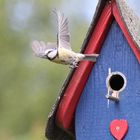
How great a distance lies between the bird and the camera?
3361mm

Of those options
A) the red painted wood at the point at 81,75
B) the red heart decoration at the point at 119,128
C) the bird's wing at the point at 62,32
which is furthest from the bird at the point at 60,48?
the red heart decoration at the point at 119,128

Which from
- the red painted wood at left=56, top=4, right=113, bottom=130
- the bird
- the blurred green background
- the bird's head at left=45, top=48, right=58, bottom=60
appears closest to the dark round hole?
the red painted wood at left=56, top=4, right=113, bottom=130

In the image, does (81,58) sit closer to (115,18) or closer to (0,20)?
(115,18)

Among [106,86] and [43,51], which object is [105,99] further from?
[43,51]

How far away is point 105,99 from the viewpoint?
3.70m

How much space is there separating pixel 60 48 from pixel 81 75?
1.18ft

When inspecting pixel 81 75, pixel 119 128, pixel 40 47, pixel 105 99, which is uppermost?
pixel 40 47

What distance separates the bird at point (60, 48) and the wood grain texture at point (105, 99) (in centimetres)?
30

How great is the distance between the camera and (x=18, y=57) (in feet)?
41.3

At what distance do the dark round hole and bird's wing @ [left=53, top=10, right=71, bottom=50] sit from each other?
0.38 metres

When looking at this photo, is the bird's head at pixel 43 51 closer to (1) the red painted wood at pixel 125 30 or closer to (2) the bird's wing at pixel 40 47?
(2) the bird's wing at pixel 40 47

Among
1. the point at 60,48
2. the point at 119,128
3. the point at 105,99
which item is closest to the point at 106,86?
the point at 105,99

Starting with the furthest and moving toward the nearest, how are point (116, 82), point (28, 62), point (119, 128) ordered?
point (28, 62)
point (116, 82)
point (119, 128)

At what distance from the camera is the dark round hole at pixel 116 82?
12.1 ft
